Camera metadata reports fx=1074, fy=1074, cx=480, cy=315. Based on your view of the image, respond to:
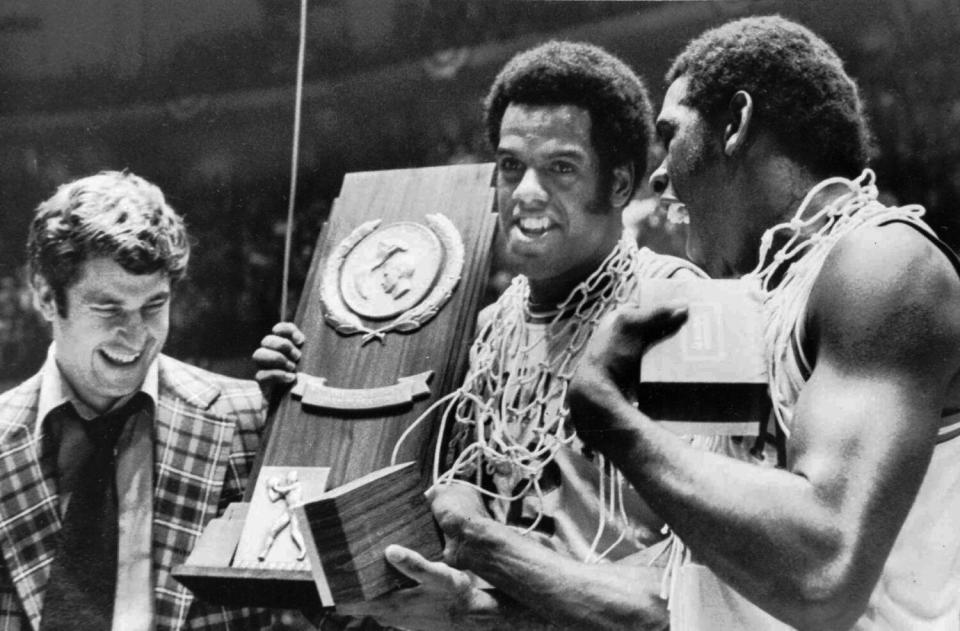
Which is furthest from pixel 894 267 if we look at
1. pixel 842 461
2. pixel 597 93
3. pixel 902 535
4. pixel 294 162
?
pixel 294 162

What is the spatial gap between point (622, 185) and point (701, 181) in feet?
1.17

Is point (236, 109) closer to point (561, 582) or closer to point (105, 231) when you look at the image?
point (105, 231)

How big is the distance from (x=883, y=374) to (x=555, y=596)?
0.63 m

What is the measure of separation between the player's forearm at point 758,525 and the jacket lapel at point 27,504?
1.07 meters

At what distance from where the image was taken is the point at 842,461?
3.11 ft

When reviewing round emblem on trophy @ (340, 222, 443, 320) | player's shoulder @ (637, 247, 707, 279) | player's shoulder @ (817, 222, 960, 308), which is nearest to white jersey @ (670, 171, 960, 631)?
player's shoulder @ (817, 222, 960, 308)

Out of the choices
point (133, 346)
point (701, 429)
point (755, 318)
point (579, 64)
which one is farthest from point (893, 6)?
point (133, 346)

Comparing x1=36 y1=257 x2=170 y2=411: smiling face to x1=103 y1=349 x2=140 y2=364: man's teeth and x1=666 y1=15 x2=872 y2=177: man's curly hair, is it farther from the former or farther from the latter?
x1=666 y1=15 x2=872 y2=177: man's curly hair

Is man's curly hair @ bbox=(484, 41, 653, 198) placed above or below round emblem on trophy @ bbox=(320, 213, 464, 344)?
above

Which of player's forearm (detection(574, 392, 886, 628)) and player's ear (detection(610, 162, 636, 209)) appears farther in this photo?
player's ear (detection(610, 162, 636, 209))

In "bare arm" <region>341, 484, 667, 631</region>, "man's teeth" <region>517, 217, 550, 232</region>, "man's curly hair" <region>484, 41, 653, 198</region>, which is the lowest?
"bare arm" <region>341, 484, 667, 631</region>

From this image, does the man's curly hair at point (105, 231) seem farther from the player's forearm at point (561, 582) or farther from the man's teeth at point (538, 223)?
the player's forearm at point (561, 582)

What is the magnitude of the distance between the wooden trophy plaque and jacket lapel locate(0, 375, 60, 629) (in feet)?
1.13

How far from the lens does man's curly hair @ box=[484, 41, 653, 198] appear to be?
1.65 meters
